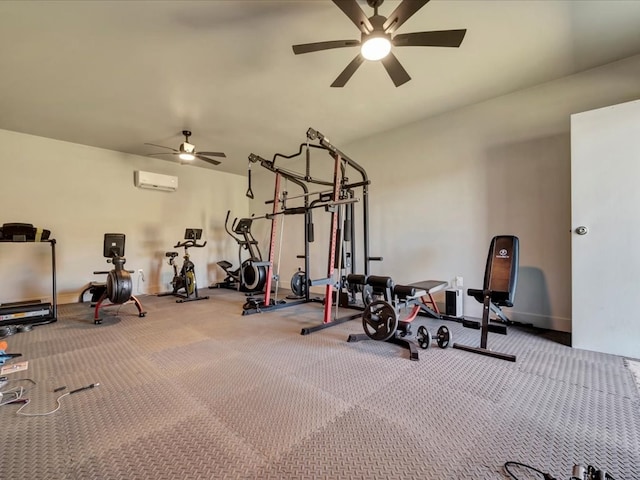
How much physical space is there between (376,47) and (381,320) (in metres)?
2.37

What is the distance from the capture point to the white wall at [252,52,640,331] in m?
3.27

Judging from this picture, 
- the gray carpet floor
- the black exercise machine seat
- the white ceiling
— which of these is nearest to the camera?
the gray carpet floor

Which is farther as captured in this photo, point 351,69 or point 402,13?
point 351,69

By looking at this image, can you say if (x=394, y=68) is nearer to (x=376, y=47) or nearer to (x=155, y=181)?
(x=376, y=47)

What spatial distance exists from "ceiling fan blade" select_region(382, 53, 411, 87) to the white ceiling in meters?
0.40

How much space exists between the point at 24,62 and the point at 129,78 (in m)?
0.94

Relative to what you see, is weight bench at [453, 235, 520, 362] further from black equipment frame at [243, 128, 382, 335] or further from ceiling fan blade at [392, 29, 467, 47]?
ceiling fan blade at [392, 29, 467, 47]

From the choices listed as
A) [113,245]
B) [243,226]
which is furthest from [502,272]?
[113,245]

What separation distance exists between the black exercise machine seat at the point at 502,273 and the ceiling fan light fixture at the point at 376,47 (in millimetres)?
2346

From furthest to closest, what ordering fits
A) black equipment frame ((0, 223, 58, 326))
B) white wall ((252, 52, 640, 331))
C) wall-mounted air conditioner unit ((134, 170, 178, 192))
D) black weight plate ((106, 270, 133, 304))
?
wall-mounted air conditioner unit ((134, 170, 178, 192)), black weight plate ((106, 270, 133, 304)), black equipment frame ((0, 223, 58, 326)), white wall ((252, 52, 640, 331))

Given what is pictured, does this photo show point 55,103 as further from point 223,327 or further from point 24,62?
point 223,327

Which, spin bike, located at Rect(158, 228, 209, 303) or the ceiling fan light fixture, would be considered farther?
spin bike, located at Rect(158, 228, 209, 303)

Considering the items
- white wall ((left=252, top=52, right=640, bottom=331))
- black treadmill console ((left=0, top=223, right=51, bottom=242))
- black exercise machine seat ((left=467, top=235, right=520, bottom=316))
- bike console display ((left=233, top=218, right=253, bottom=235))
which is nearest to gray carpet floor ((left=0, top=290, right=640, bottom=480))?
black exercise machine seat ((left=467, top=235, right=520, bottom=316))

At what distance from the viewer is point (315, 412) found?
5.70 ft
